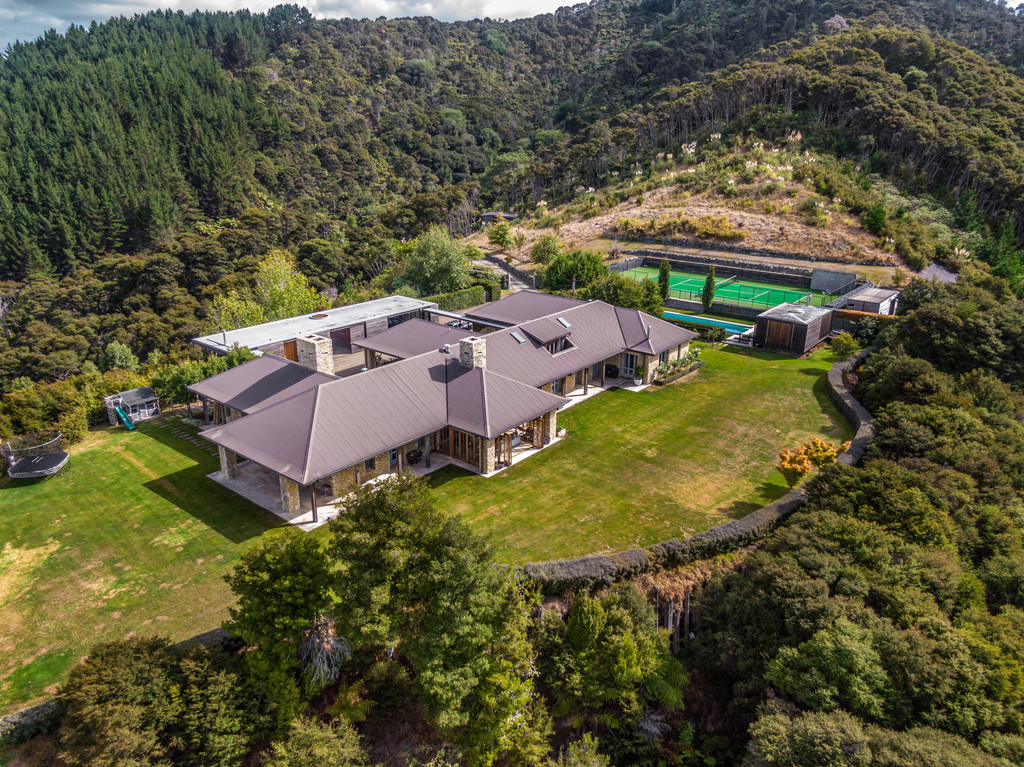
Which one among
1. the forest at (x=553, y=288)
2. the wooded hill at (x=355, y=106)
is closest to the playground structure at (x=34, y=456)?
the forest at (x=553, y=288)

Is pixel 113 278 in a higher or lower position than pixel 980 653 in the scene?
lower

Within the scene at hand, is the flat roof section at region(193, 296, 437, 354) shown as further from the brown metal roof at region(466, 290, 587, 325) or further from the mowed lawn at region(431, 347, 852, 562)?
the mowed lawn at region(431, 347, 852, 562)

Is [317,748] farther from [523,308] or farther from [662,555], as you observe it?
[523,308]

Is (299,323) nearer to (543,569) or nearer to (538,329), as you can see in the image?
(538,329)

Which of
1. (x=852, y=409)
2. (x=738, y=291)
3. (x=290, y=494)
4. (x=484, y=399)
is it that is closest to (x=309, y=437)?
(x=290, y=494)

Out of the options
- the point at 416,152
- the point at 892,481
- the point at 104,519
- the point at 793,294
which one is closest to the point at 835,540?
the point at 892,481

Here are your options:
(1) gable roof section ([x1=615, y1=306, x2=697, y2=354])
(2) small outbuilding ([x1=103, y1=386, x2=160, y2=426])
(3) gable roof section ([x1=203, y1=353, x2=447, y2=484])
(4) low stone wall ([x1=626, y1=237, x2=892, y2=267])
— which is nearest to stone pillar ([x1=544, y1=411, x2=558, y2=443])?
(3) gable roof section ([x1=203, y1=353, x2=447, y2=484])
